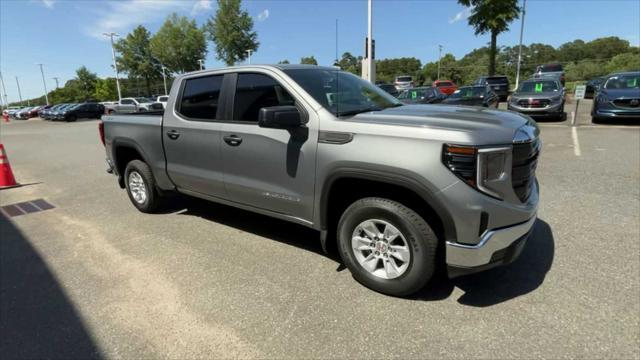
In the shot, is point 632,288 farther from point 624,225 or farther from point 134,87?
point 134,87

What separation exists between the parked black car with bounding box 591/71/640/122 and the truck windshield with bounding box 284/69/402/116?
1158 centimetres

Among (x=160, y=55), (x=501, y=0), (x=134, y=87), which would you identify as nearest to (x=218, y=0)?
(x=160, y=55)

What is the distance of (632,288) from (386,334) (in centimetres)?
208

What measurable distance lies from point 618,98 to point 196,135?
44.0ft

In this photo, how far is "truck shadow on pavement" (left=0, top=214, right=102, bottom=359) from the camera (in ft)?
8.39

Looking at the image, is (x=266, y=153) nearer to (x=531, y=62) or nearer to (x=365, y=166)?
(x=365, y=166)

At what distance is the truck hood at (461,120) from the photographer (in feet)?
8.46

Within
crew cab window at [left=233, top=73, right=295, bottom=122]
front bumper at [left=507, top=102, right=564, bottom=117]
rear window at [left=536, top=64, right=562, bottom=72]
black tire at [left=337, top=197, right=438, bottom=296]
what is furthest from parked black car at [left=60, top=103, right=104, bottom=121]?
rear window at [left=536, top=64, right=562, bottom=72]

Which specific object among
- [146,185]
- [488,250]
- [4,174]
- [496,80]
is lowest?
[4,174]

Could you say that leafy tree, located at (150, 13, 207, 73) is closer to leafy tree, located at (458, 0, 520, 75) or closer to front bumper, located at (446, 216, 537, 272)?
leafy tree, located at (458, 0, 520, 75)

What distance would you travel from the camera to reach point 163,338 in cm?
264

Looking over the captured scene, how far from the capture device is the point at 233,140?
3719 mm

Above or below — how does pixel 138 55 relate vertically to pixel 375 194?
above

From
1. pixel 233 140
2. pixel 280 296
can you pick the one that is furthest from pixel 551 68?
pixel 280 296
